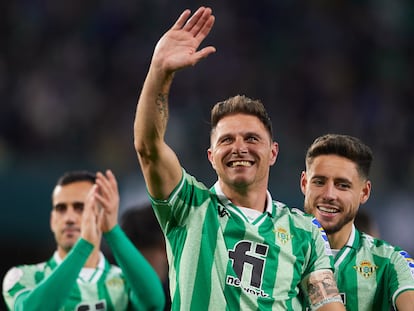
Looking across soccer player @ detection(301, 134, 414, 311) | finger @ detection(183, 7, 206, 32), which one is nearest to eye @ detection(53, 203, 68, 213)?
soccer player @ detection(301, 134, 414, 311)

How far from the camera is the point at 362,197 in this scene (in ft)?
14.8

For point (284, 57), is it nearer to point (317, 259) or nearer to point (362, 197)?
point (362, 197)

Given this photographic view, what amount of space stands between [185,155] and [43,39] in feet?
8.31

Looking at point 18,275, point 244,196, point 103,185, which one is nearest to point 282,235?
point 244,196

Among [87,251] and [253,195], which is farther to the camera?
[87,251]

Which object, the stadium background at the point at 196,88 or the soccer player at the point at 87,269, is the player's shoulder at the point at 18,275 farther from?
the stadium background at the point at 196,88

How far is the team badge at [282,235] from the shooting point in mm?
3803

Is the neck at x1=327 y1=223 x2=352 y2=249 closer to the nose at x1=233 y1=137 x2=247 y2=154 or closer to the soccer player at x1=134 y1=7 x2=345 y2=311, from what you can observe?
the soccer player at x1=134 y1=7 x2=345 y2=311

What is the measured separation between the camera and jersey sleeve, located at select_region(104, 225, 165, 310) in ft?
15.3

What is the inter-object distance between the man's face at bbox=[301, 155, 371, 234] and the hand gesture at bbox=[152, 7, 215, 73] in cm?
120

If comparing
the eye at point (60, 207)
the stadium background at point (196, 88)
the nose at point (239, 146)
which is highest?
the stadium background at point (196, 88)

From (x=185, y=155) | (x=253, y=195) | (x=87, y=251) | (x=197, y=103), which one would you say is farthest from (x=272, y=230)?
(x=197, y=103)

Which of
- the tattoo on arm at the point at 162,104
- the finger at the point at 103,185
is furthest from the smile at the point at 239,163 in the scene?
the finger at the point at 103,185

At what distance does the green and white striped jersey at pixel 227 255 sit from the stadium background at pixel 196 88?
4.56 m
